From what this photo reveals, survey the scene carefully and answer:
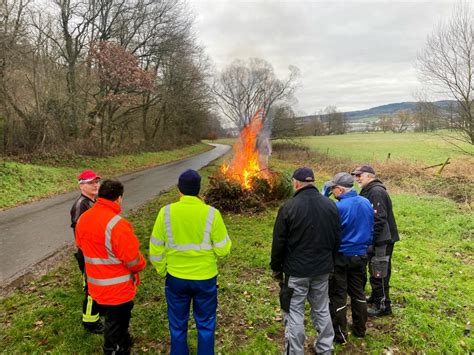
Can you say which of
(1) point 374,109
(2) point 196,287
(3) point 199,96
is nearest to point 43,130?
(2) point 196,287

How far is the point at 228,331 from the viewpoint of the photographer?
14.7 ft

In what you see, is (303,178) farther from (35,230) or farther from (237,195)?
(35,230)

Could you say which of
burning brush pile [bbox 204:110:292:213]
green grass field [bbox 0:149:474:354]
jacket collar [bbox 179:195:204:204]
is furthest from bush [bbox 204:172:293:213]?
jacket collar [bbox 179:195:204:204]

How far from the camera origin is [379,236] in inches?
177

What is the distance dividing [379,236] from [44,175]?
1550cm

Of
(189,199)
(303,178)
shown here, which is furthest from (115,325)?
(303,178)

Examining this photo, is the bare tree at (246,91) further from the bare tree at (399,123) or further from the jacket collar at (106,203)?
→ the bare tree at (399,123)

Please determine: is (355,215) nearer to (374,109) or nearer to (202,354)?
(202,354)

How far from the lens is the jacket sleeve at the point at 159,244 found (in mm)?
3275

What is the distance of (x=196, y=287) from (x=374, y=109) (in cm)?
19385

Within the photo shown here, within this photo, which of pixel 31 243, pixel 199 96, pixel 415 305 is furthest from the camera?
pixel 199 96

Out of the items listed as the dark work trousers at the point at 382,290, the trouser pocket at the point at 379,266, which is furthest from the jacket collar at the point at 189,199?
the dark work trousers at the point at 382,290

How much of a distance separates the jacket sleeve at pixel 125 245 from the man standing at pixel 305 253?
1565mm

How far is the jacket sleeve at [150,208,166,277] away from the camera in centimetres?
328
